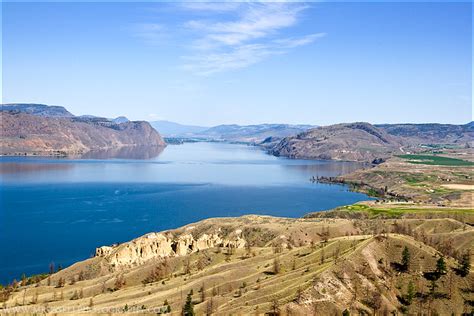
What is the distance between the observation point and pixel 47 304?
6462 cm

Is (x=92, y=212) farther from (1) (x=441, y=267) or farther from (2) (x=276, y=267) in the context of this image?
(1) (x=441, y=267)

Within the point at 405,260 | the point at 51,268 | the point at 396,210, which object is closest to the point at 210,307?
the point at 405,260

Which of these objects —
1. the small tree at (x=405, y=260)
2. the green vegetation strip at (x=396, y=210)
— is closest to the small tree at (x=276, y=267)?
the small tree at (x=405, y=260)

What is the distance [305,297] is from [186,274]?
3041cm

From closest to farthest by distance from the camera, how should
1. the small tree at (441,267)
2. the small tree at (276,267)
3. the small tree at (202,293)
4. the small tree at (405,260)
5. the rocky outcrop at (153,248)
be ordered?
the small tree at (441,267)
the small tree at (202,293)
the small tree at (405,260)
the small tree at (276,267)
the rocky outcrop at (153,248)

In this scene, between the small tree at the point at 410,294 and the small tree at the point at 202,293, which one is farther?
the small tree at the point at 202,293

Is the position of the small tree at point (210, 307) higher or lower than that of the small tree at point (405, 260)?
lower

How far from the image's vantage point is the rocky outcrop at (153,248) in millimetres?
90312

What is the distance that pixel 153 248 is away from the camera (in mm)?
93125

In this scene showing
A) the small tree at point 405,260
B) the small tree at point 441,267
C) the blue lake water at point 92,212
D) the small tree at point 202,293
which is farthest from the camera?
the blue lake water at point 92,212

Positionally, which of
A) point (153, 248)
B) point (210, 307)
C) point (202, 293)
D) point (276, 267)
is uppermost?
point (276, 267)

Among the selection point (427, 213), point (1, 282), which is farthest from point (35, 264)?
point (427, 213)

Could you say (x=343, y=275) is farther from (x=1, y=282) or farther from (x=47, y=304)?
(x=1, y=282)

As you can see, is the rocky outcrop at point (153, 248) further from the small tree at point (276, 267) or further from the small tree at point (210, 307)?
the small tree at point (210, 307)
